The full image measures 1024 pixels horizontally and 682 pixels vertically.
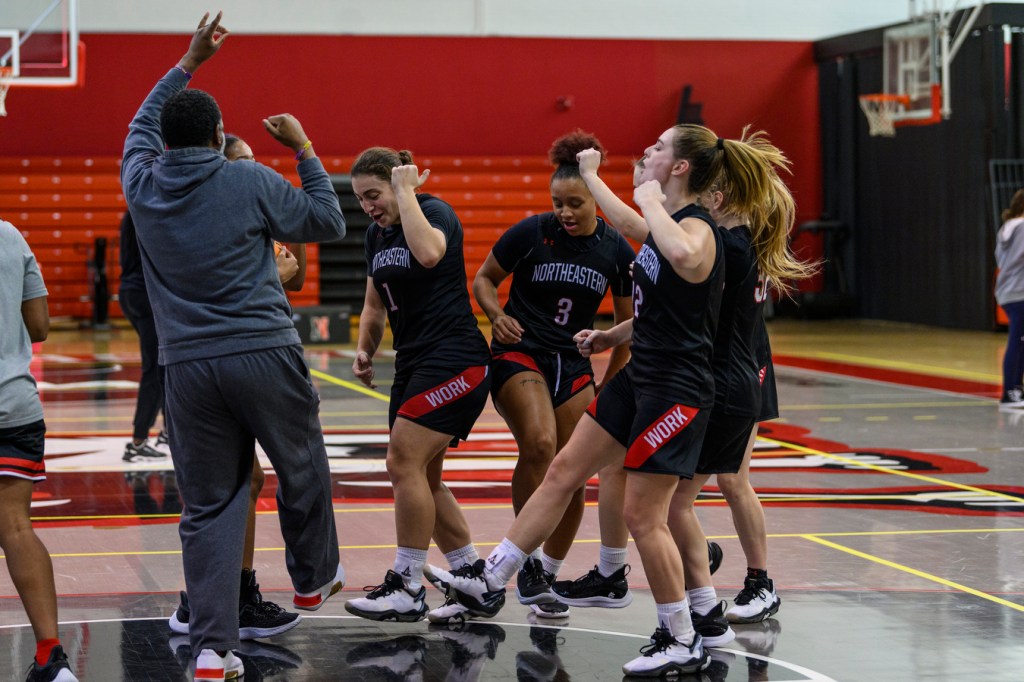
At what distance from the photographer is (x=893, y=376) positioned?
1564cm

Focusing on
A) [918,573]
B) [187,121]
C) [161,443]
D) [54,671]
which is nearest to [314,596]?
[54,671]

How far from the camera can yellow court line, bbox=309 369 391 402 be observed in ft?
45.5

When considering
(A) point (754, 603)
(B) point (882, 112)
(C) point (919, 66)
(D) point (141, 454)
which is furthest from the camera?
(B) point (882, 112)

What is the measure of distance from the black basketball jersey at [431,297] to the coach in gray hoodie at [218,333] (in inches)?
33.7

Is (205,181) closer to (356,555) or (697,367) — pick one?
(697,367)

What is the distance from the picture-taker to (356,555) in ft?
21.5

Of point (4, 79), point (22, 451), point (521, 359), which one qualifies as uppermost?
point (4, 79)

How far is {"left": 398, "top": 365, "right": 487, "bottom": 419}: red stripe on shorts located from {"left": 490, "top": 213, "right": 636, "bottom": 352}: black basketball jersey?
42 centimetres

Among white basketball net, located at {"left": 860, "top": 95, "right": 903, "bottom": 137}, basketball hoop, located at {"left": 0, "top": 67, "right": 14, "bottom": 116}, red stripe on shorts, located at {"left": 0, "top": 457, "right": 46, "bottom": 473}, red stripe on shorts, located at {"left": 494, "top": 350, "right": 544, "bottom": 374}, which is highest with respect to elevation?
basketball hoop, located at {"left": 0, "top": 67, "right": 14, "bottom": 116}

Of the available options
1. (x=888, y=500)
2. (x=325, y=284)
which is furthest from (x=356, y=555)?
(x=325, y=284)

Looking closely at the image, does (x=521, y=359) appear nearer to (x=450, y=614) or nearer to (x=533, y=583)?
(x=533, y=583)

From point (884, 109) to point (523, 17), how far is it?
7096 mm

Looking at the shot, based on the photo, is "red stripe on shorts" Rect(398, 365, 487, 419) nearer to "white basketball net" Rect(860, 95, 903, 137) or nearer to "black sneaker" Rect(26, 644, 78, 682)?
"black sneaker" Rect(26, 644, 78, 682)

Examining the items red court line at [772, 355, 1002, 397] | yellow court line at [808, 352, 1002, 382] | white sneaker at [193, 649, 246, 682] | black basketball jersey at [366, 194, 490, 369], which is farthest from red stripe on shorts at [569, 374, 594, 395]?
yellow court line at [808, 352, 1002, 382]
